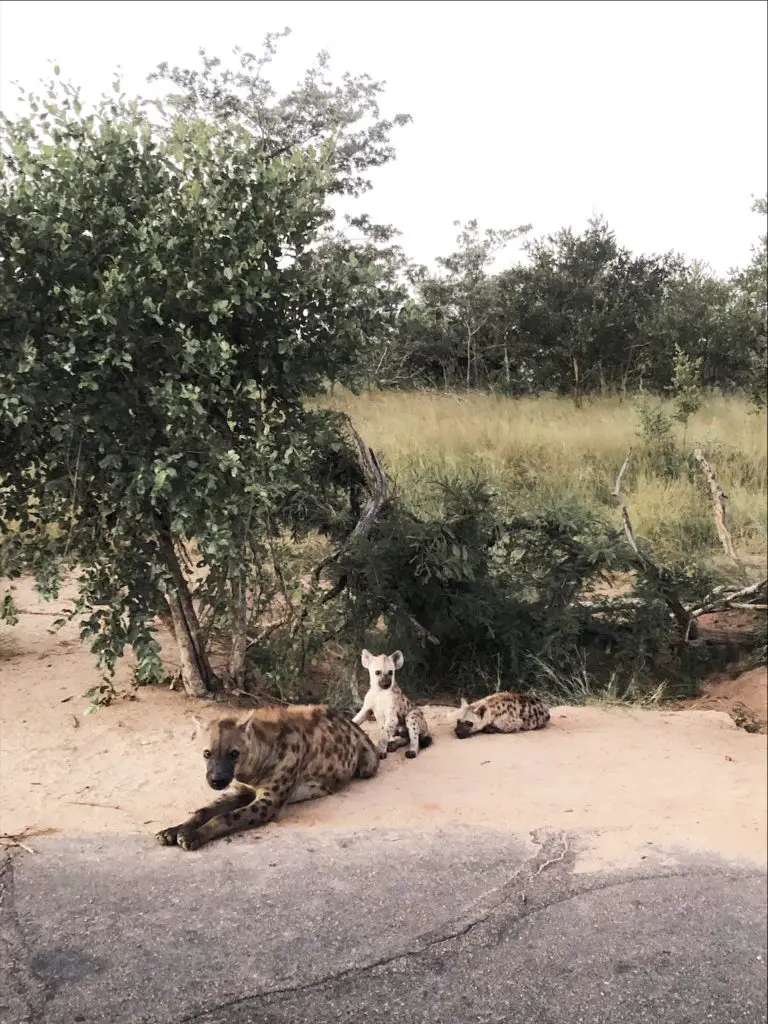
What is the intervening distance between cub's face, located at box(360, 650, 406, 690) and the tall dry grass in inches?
26.8

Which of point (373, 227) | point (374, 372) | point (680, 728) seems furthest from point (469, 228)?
point (680, 728)

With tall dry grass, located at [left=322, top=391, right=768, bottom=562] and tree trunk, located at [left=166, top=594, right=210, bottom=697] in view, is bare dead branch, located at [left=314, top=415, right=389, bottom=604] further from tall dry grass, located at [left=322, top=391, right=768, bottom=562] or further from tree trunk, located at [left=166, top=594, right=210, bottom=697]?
tree trunk, located at [left=166, top=594, right=210, bottom=697]

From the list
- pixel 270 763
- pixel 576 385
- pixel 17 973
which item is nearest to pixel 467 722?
pixel 270 763

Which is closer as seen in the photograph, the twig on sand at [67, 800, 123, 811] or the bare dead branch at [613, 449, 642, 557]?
the twig on sand at [67, 800, 123, 811]

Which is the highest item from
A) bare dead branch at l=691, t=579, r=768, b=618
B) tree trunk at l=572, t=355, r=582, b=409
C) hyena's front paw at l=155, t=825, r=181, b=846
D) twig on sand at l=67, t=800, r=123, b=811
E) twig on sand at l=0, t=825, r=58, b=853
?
tree trunk at l=572, t=355, r=582, b=409

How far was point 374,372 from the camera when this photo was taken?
2.28 metres

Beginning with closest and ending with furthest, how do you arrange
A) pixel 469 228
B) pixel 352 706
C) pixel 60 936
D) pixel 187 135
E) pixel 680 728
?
pixel 60 936
pixel 680 728
pixel 187 135
pixel 469 228
pixel 352 706

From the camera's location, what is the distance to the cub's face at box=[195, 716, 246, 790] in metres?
1.63

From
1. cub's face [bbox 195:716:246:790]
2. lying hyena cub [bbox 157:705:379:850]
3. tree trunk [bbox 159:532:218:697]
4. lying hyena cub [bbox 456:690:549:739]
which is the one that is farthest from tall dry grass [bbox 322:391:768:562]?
cub's face [bbox 195:716:246:790]

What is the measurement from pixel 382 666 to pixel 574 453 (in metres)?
0.89

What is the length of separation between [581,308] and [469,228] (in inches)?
12.9

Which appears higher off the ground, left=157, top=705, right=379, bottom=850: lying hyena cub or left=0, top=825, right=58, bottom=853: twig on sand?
Result: left=0, top=825, right=58, bottom=853: twig on sand

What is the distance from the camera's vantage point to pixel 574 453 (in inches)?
97.3

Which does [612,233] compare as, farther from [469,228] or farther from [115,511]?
[115,511]
